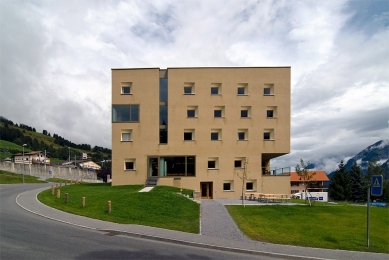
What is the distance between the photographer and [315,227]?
50.1ft

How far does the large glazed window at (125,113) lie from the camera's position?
116 ft

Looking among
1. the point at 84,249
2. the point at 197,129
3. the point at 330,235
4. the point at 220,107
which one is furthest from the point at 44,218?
the point at 220,107

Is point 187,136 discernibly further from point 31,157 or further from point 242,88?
point 31,157

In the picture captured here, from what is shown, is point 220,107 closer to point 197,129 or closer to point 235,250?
point 197,129

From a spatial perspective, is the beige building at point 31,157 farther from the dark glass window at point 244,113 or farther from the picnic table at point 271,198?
the picnic table at point 271,198

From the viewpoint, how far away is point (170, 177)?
34188 mm

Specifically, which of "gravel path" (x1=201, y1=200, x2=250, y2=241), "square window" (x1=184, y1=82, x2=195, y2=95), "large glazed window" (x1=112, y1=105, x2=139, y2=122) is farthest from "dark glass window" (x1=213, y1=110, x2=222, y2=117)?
"gravel path" (x1=201, y1=200, x2=250, y2=241)

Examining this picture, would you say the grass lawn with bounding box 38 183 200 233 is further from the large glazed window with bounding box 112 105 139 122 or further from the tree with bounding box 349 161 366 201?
the tree with bounding box 349 161 366 201

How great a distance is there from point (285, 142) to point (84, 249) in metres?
29.8

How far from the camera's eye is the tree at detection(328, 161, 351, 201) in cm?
6156

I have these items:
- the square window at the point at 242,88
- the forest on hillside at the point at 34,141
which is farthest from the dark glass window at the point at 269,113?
the forest on hillside at the point at 34,141

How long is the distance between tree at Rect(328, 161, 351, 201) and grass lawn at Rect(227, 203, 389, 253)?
143ft

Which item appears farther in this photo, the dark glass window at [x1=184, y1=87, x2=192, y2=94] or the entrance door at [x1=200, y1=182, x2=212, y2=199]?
the dark glass window at [x1=184, y1=87, x2=192, y2=94]

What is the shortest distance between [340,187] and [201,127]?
42145 millimetres
